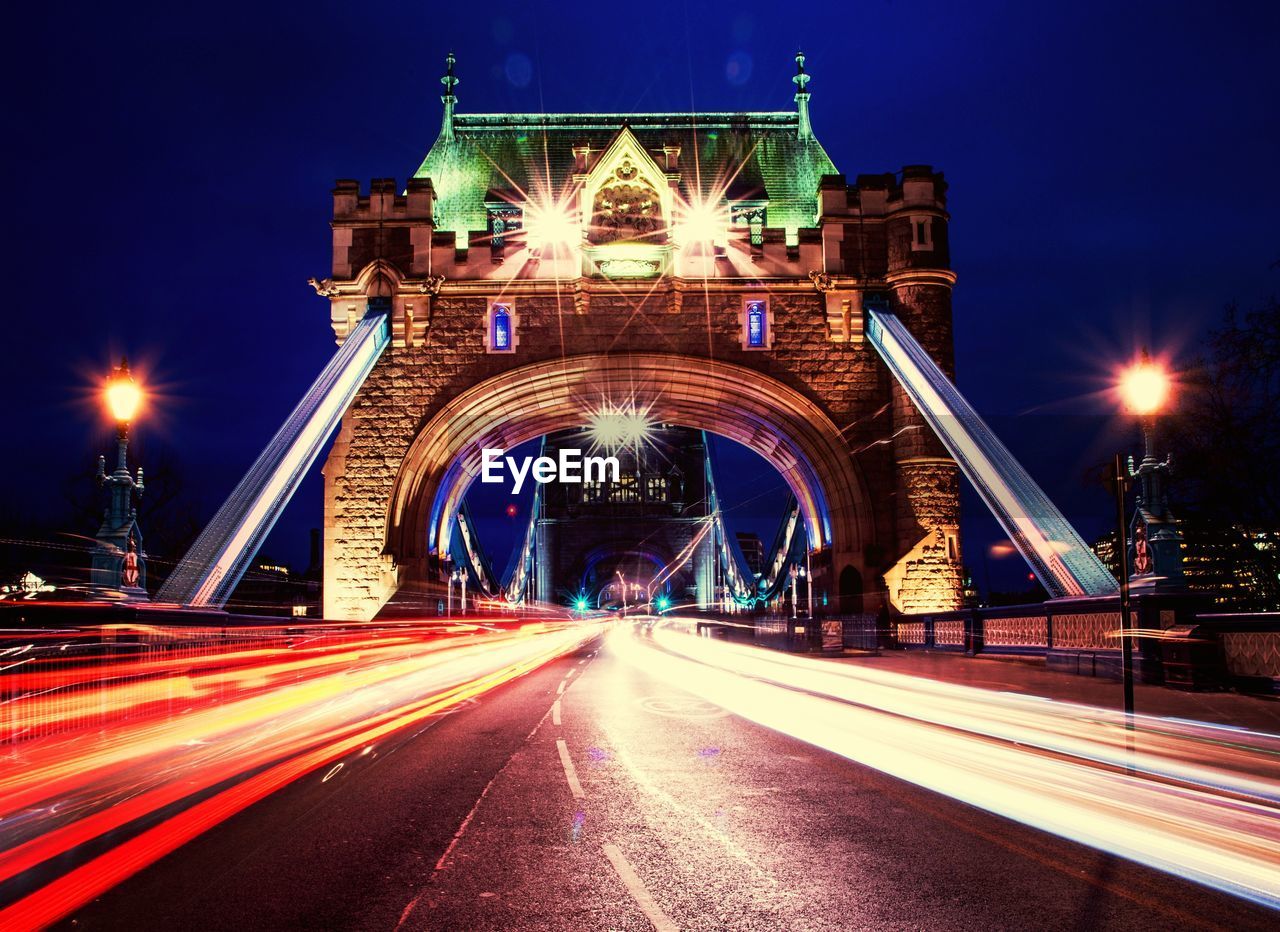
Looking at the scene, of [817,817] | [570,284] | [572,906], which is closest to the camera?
[572,906]

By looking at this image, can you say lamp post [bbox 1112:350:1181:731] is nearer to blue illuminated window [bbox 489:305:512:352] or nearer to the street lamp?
blue illuminated window [bbox 489:305:512:352]

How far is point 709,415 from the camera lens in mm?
30594

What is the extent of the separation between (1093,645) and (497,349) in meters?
16.7

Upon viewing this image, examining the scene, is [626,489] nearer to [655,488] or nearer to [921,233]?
[655,488]

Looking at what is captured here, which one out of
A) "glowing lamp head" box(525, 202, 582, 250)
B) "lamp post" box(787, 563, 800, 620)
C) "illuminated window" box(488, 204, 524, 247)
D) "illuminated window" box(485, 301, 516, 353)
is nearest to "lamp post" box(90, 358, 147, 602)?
"illuminated window" box(485, 301, 516, 353)

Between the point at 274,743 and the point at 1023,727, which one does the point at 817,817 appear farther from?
the point at 274,743

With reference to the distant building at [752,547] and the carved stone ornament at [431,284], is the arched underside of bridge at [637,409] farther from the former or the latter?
the distant building at [752,547]

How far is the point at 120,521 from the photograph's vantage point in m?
11.8

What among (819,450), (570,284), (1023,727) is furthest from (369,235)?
(1023,727)

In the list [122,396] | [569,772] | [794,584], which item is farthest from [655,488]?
[569,772]

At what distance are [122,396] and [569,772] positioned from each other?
7850mm

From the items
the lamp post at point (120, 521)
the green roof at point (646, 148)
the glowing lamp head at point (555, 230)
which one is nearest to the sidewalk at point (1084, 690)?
the lamp post at point (120, 521)

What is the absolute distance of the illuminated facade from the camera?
26062 millimetres

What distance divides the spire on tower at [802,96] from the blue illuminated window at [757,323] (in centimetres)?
833
